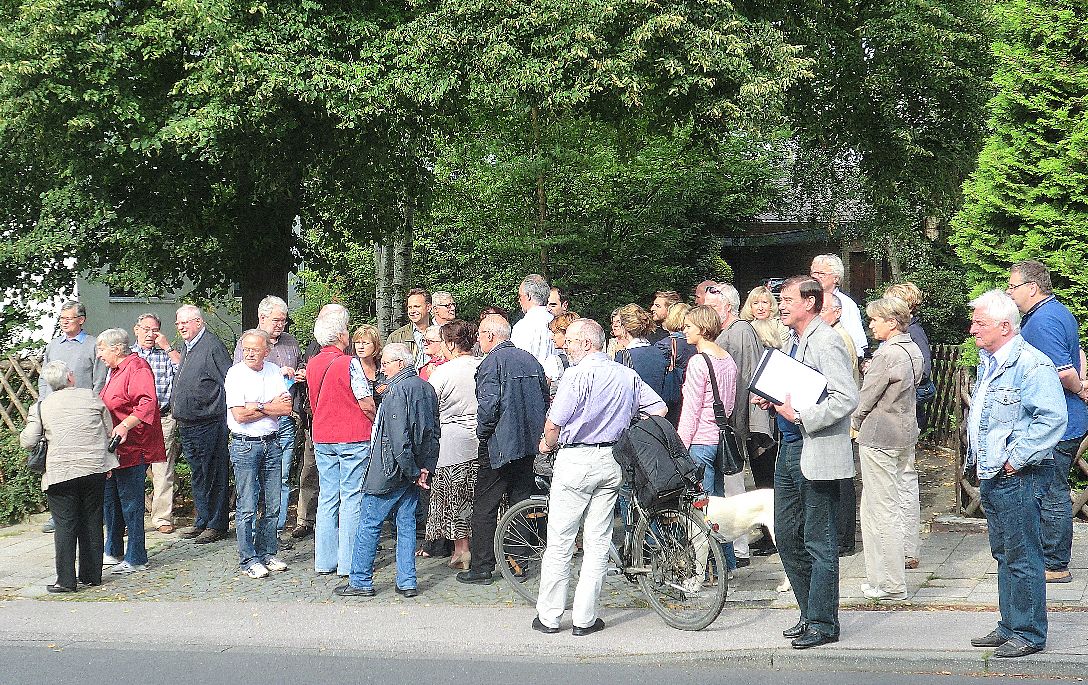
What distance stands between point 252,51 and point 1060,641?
30.2 ft

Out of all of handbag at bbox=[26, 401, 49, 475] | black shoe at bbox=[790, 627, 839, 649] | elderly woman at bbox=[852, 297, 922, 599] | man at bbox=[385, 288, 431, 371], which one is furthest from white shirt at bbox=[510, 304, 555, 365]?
black shoe at bbox=[790, 627, 839, 649]

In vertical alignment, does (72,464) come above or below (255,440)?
below

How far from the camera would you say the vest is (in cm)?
857

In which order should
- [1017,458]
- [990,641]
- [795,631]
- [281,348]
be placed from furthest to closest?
[281,348], [795,631], [990,641], [1017,458]

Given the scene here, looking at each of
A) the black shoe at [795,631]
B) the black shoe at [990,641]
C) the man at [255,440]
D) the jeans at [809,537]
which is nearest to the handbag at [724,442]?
the jeans at [809,537]

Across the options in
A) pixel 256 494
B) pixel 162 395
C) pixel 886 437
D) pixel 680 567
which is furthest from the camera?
pixel 162 395

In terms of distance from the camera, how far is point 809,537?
21.5 ft

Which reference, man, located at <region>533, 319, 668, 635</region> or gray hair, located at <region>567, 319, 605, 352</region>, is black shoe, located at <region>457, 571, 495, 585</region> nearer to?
man, located at <region>533, 319, 668, 635</region>

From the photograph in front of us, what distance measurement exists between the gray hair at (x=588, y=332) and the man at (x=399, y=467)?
4.95ft

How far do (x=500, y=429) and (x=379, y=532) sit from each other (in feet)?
3.88

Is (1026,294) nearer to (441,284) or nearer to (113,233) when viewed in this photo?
(113,233)

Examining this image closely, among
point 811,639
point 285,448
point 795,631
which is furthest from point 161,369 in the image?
point 811,639

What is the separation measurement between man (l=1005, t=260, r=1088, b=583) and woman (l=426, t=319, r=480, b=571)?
4.07 meters

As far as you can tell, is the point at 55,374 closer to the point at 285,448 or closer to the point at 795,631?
the point at 285,448
